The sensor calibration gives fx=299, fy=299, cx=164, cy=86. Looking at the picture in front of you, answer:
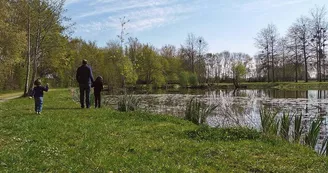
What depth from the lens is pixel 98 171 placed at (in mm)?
5754

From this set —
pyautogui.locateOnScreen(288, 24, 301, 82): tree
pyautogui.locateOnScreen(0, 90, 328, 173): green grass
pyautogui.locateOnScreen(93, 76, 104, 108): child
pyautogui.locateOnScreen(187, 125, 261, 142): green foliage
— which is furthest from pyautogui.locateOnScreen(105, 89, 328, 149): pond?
pyautogui.locateOnScreen(288, 24, 301, 82): tree

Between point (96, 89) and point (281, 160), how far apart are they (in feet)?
43.5

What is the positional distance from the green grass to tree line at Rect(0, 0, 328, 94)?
11.6m

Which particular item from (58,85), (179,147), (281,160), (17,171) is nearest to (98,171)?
(17,171)

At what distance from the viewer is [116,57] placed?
27.5 m

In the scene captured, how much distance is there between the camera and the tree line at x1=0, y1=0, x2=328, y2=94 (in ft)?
87.1

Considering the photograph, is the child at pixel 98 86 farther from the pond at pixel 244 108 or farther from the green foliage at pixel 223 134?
the green foliage at pixel 223 134

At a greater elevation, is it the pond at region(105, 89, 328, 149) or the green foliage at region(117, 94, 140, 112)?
the green foliage at region(117, 94, 140, 112)

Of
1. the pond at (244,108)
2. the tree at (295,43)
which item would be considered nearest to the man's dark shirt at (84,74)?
the pond at (244,108)

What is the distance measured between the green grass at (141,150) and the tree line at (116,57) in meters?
11.6

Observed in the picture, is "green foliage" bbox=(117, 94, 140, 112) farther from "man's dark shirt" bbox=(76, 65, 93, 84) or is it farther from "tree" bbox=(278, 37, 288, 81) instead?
"tree" bbox=(278, 37, 288, 81)

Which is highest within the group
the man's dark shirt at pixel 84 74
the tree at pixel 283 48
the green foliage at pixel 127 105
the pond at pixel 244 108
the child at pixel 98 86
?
the tree at pixel 283 48

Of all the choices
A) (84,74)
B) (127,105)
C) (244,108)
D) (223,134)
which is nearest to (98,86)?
(84,74)

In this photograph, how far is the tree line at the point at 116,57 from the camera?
87.1ft
